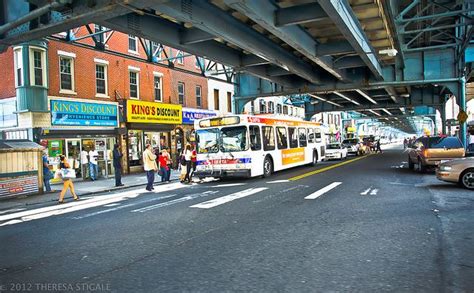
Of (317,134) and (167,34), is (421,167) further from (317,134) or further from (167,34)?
(167,34)

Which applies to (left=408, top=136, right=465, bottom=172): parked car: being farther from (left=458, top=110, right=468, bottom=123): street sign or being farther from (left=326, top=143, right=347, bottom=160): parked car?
(left=326, top=143, right=347, bottom=160): parked car

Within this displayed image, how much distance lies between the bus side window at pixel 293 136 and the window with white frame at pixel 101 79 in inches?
441

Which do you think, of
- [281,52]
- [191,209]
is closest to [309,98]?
[281,52]

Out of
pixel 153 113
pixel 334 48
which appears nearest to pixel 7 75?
pixel 153 113

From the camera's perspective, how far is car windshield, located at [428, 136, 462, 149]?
652 inches

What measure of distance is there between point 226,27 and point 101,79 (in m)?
12.9

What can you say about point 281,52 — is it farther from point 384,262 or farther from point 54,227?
point 384,262

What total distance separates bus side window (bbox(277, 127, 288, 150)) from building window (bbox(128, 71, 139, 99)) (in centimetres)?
1087

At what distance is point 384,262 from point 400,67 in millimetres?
18874

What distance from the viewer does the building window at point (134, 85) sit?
24922mm

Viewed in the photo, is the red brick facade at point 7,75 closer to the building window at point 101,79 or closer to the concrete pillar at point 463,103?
the building window at point 101,79

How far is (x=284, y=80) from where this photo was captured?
78.9 feet

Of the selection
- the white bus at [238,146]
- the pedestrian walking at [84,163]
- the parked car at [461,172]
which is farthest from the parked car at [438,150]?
the pedestrian walking at [84,163]

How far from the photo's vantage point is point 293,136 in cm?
2061
